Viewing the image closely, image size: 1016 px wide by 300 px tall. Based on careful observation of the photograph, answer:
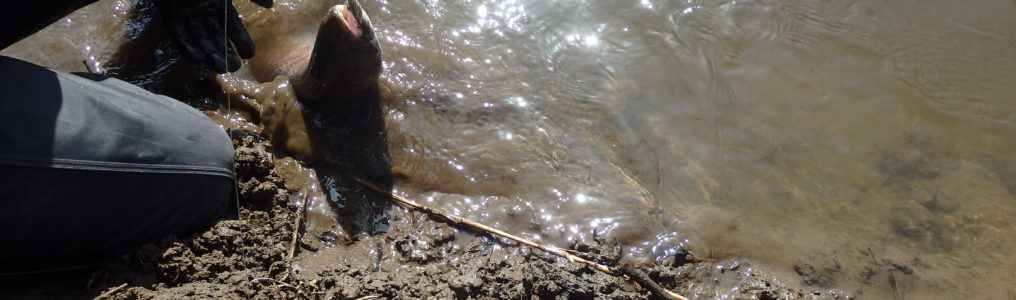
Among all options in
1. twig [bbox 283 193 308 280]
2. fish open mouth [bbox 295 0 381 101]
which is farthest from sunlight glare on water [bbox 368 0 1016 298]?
twig [bbox 283 193 308 280]

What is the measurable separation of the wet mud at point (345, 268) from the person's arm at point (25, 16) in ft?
2.67

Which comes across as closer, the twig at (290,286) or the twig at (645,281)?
the twig at (290,286)

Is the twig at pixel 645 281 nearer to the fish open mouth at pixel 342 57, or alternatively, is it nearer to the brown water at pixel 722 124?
the brown water at pixel 722 124

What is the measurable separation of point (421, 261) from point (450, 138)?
719mm

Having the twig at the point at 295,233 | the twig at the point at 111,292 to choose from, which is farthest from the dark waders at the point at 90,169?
the twig at the point at 295,233

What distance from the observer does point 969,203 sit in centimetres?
314

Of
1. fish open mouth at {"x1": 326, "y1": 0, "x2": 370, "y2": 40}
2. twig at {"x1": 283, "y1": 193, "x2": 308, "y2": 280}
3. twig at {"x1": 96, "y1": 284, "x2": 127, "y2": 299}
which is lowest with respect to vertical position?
twig at {"x1": 283, "y1": 193, "x2": 308, "y2": 280}

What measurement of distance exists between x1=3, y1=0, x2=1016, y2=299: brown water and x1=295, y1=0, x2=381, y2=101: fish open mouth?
25cm

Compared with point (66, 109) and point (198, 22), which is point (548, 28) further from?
point (66, 109)

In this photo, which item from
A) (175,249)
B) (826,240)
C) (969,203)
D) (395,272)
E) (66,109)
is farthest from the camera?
(969,203)


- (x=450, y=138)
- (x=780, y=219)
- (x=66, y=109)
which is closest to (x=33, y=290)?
(x=66, y=109)

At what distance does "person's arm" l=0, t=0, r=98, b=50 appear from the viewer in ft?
7.84

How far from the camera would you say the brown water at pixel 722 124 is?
292 cm

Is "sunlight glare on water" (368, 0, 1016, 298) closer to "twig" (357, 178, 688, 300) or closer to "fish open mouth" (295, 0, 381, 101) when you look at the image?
"twig" (357, 178, 688, 300)
